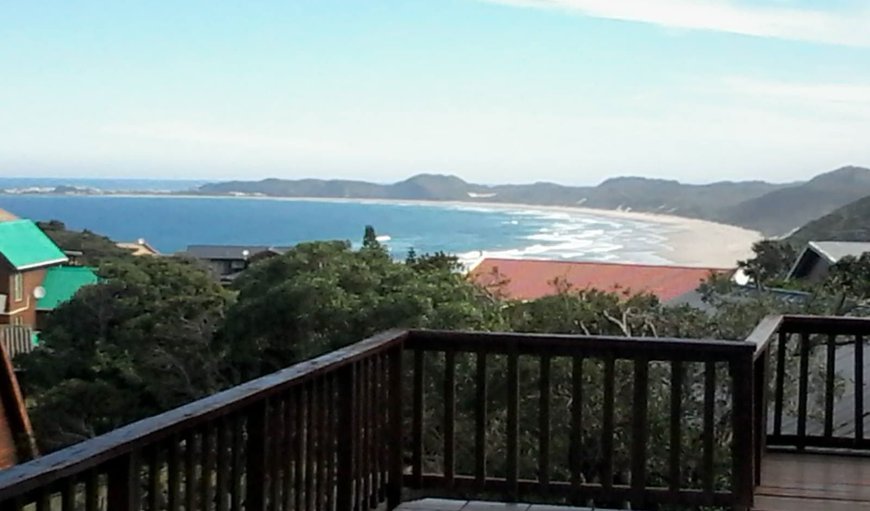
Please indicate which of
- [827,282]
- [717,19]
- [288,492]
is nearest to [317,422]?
[288,492]

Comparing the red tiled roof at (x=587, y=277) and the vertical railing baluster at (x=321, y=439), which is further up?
the vertical railing baluster at (x=321, y=439)

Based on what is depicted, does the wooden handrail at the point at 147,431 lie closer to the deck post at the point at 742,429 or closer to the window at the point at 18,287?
the deck post at the point at 742,429

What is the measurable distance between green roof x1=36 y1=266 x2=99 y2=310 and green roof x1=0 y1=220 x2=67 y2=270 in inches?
12.0

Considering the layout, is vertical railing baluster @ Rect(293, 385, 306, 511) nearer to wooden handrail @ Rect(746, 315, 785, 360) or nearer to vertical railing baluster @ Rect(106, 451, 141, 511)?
vertical railing baluster @ Rect(106, 451, 141, 511)

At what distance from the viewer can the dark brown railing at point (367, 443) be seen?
2168 millimetres

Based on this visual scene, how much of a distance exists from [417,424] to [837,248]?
12.0 metres

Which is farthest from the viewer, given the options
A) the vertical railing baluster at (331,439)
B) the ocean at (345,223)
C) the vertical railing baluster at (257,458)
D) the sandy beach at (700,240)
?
the ocean at (345,223)

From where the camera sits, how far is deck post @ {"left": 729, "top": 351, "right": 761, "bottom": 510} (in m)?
4.20

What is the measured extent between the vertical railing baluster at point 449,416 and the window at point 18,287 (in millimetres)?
17292

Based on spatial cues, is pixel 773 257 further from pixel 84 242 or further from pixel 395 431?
pixel 84 242

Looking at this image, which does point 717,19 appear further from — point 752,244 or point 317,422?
point 317,422

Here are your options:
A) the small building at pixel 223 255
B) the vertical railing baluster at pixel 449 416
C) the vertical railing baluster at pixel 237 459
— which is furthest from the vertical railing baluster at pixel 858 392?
the small building at pixel 223 255

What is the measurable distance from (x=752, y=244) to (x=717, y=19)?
11.2 feet

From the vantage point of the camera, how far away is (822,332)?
5.47 metres
